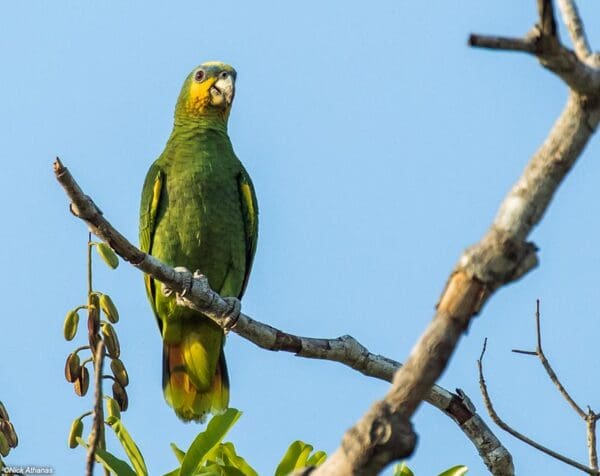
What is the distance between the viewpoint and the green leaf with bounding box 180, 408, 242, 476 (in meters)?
3.74

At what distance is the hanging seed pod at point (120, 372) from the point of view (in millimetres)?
3896

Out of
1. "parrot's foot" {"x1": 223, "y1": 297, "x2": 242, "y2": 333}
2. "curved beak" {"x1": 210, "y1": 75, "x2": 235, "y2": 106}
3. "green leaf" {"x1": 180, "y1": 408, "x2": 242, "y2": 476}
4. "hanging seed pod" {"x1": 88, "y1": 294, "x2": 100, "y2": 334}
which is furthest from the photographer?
"curved beak" {"x1": 210, "y1": 75, "x2": 235, "y2": 106}

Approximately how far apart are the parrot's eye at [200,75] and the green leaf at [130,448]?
133 inches

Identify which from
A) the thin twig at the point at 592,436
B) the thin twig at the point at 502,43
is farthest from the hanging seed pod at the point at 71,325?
the thin twig at the point at 502,43

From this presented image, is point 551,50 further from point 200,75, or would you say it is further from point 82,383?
point 200,75

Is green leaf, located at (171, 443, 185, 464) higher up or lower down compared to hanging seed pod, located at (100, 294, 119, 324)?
lower down

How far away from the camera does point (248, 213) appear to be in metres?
6.11

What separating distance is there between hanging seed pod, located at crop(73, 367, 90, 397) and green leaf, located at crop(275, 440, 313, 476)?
0.80 meters

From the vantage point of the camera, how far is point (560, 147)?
204 cm

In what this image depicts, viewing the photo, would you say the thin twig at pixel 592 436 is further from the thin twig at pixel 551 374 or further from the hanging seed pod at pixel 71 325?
the hanging seed pod at pixel 71 325

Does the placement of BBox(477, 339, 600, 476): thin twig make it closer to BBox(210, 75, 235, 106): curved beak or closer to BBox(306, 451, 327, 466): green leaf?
BBox(306, 451, 327, 466): green leaf

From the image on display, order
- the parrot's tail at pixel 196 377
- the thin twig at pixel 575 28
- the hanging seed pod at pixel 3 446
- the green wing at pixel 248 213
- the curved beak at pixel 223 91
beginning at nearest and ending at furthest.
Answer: the thin twig at pixel 575 28
the hanging seed pod at pixel 3 446
the parrot's tail at pixel 196 377
the green wing at pixel 248 213
the curved beak at pixel 223 91

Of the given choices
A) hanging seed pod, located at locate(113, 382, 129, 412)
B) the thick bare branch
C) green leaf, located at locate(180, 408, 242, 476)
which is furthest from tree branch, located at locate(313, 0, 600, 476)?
hanging seed pod, located at locate(113, 382, 129, 412)

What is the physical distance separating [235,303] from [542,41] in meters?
2.77
